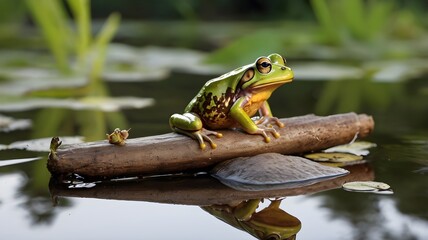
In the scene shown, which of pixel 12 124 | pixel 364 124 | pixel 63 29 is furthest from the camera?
pixel 63 29

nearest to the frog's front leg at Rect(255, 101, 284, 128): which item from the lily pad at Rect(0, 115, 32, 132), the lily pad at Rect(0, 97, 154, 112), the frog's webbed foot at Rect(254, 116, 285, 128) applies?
the frog's webbed foot at Rect(254, 116, 285, 128)

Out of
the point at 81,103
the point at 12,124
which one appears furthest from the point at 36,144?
the point at 81,103

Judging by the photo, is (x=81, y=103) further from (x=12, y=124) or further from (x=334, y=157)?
(x=334, y=157)

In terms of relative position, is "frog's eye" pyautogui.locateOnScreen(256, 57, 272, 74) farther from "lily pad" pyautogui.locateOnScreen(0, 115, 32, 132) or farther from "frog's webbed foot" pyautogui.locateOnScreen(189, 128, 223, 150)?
"lily pad" pyautogui.locateOnScreen(0, 115, 32, 132)

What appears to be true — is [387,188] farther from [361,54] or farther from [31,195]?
[361,54]

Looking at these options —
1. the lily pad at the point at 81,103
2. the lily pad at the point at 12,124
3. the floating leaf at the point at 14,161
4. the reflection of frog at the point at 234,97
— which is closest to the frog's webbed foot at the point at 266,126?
the reflection of frog at the point at 234,97

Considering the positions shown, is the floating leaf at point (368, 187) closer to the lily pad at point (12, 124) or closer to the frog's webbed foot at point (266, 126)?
the frog's webbed foot at point (266, 126)
